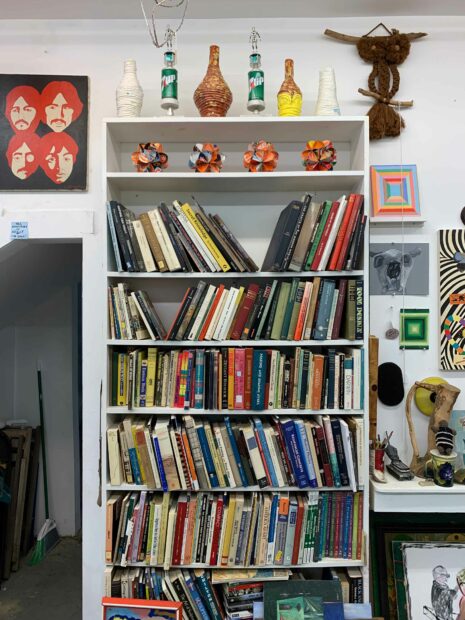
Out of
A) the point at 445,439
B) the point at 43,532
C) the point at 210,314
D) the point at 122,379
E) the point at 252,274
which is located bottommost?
the point at 43,532

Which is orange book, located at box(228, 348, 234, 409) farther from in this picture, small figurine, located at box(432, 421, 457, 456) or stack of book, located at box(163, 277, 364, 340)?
small figurine, located at box(432, 421, 457, 456)

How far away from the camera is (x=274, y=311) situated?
A: 155 centimetres

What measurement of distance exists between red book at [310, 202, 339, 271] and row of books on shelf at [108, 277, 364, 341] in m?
0.06

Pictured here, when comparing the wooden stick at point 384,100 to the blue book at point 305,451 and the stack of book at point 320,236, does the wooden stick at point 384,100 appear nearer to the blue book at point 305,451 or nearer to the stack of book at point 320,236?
the stack of book at point 320,236

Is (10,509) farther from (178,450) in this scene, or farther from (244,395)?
(244,395)

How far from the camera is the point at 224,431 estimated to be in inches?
60.3

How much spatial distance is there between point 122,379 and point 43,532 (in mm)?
1631

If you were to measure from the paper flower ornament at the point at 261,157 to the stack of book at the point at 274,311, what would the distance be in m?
0.41

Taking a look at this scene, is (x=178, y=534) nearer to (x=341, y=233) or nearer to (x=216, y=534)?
(x=216, y=534)

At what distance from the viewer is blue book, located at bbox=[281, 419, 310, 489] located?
152 centimetres

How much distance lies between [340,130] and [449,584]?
171 cm

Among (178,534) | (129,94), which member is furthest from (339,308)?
(129,94)

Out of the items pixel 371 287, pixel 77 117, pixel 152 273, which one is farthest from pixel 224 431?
pixel 77 117

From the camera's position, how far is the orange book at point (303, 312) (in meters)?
1.54
